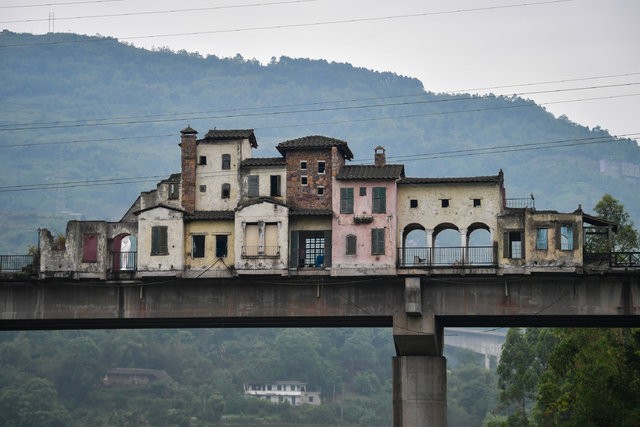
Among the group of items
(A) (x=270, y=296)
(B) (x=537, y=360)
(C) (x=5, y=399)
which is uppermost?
(A) (x=270, y=296)

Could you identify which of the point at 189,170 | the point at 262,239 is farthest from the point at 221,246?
the point at 189,170

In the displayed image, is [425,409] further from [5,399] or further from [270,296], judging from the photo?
[5,399]

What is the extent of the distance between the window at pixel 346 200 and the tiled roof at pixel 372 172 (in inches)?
34.9

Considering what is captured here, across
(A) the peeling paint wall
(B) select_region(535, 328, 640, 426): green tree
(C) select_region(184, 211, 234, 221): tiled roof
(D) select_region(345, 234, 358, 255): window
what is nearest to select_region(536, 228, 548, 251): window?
(B) select_region(535, 328, 640, 426): green tree

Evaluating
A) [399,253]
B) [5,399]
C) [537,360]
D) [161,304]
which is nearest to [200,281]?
[161,304]

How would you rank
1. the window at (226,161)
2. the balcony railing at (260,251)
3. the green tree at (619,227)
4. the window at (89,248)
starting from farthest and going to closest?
the green tree at (619,227) < the window at (226,161) < the window at (89,248) < the balcony railing at (260,251)

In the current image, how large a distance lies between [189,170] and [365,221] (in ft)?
41.9

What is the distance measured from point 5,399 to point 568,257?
5284 inches

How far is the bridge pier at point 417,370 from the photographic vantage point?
7231 centimetres

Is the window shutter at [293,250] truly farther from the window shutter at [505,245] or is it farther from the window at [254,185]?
the window shutter at [505,245]

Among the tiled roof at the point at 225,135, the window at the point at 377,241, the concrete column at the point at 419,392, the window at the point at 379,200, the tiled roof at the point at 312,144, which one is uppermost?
the tiled roof at the point at 225,135

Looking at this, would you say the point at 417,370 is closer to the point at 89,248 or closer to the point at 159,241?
the point at 159,241

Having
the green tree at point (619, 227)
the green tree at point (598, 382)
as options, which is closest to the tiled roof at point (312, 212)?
the green tree at point (598, 382)

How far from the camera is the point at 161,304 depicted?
3000 inches
